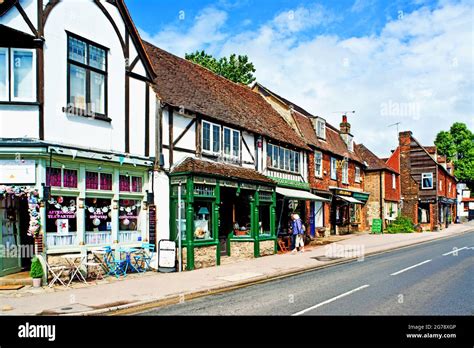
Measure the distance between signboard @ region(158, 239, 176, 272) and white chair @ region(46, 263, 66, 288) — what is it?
328 centimetres

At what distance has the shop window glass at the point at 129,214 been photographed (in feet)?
46.1

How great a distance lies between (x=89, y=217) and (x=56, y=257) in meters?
1.55

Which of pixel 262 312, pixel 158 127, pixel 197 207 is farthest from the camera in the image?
pixel 197 207

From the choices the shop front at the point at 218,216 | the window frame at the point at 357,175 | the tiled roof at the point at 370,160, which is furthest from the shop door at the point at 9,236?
the tiled roof at the point at 370,160

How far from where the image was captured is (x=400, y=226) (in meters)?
36.6

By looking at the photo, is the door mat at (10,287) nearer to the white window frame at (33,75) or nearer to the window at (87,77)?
the white window frame at (33,75)

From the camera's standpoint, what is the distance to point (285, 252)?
2052 centimetres

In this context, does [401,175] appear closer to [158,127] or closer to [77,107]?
[158,127]

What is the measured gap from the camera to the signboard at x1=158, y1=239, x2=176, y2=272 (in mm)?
14180

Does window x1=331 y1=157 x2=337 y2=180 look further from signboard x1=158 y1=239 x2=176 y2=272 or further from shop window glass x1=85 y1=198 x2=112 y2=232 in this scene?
shop window glass x1=85 y1=198 x2=112 y2=232

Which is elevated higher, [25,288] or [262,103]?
[262,103]

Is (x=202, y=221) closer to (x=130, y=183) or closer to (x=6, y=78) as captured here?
(x=130, y=183)
